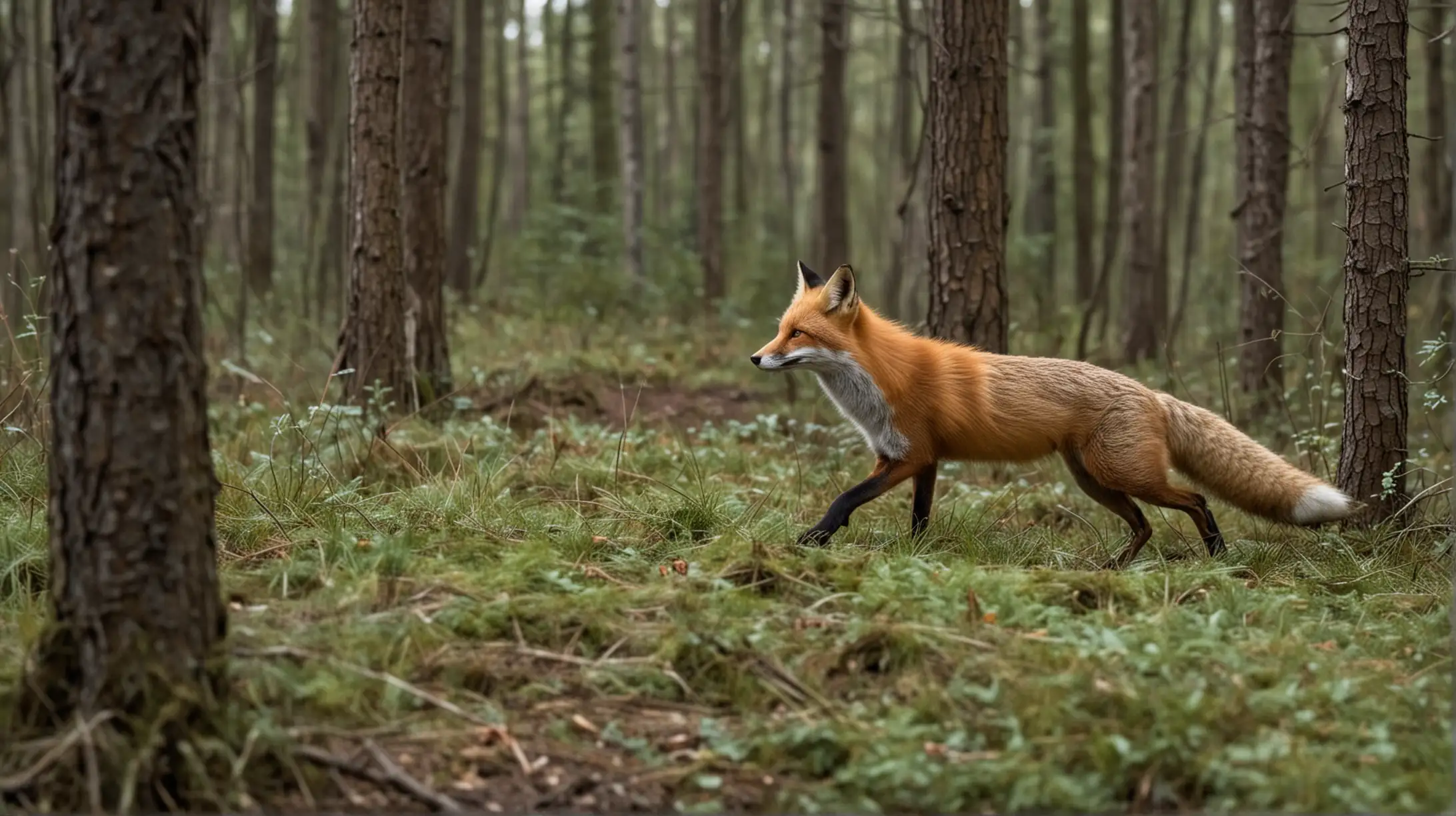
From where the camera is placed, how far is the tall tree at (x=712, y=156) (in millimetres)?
19047

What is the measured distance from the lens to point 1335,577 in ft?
19.6

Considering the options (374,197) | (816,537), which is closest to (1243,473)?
(816,537)

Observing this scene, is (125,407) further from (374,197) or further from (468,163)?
(468,163)

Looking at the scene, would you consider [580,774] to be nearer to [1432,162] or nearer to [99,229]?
[99,229]

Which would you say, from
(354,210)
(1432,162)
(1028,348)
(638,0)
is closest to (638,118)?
(638,0)

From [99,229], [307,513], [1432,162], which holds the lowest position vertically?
[307,513]

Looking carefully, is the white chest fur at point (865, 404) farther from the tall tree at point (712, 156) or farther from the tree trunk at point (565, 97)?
the tree trunk at point (565, 97)

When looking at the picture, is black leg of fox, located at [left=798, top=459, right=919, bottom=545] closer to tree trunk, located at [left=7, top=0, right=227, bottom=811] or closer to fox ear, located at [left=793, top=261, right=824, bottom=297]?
fox ear, located at [left=793, top=261, right=824, bottom=297]

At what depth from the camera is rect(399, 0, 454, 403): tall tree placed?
33.9 feet

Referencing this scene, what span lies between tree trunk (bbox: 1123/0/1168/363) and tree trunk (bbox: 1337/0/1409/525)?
26.7ft

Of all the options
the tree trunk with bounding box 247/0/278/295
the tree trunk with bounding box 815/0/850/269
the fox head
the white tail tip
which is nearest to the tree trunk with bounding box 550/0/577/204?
the tree trunk with bounding box 247/0/278/295

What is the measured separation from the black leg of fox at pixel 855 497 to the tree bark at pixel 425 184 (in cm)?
450

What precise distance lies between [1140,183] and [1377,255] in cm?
850

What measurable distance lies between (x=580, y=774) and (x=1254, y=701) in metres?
2.32
